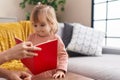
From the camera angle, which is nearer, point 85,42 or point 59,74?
point 59,74

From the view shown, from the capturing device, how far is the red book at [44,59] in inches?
31.9

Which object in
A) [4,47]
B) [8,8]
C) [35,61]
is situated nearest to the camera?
[35,61]

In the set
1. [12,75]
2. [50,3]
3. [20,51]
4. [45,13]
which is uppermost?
[50,3]

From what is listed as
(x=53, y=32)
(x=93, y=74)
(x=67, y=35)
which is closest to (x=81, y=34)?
(x=67, y=35)

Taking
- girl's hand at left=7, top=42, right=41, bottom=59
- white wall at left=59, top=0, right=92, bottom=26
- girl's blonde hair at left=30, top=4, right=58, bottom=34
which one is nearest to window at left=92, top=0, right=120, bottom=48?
white wall at left=59, top=0, right=92, bottom=26

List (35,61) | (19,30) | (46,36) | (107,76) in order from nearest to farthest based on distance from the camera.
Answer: (35,61), (46,36), (107,76), (19,30)

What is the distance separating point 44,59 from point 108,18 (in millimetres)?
2408

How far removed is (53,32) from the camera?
1.18m

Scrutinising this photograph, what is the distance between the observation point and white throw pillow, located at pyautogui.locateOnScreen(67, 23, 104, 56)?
7.06 feet

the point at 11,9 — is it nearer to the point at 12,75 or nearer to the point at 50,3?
the point at 50,3

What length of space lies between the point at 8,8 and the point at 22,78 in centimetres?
282

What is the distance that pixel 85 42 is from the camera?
7.16ft

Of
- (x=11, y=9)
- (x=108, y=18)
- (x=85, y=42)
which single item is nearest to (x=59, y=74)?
(x=85, y=42)

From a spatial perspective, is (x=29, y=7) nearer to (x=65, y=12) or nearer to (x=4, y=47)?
(x=65, y=12)
